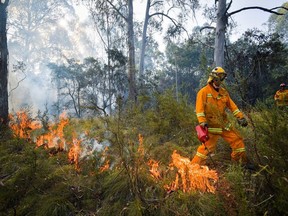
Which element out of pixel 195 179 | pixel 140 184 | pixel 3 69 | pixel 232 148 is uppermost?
pixel 3 69

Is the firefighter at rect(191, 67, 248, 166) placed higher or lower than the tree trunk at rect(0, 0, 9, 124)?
lower

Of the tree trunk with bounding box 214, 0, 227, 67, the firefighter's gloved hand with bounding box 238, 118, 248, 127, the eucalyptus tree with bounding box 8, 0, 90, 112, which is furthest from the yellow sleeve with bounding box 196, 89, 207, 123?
the eucalyptus tree with bounding box 8, 0, 90, 112

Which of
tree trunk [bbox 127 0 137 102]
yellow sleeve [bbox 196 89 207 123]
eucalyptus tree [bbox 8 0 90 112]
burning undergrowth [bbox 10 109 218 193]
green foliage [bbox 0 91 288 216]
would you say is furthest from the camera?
eucalyptus tree [bbox 8 0 90 112]

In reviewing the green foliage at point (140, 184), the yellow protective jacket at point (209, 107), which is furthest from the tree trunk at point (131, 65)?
the yellow protective jacket at point (209, 107)

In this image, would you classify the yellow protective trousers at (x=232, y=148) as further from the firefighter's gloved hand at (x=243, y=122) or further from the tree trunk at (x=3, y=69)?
the tree trunk at (x=3, y=69)

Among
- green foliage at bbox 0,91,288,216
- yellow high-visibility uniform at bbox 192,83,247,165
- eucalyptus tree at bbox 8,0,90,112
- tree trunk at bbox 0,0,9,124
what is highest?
eucalyptus tree at bbox 8,0,90,112

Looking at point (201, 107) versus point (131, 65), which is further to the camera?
point (131, 65)

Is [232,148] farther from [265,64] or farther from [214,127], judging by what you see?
[265,64]

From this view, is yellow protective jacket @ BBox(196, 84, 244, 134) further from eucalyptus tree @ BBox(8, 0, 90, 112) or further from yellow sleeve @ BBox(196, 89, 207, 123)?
eucalyptus tree @ BBox(8, 0, 90, 112)

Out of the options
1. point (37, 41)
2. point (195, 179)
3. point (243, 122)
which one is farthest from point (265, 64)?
point (37, 41)

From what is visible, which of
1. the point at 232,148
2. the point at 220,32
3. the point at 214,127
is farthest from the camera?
the point at 220,32

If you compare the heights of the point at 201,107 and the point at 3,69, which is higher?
the point at 3,69

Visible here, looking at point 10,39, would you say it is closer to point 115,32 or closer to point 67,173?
point 115,32

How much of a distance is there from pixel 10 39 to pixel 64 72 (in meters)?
26.3
